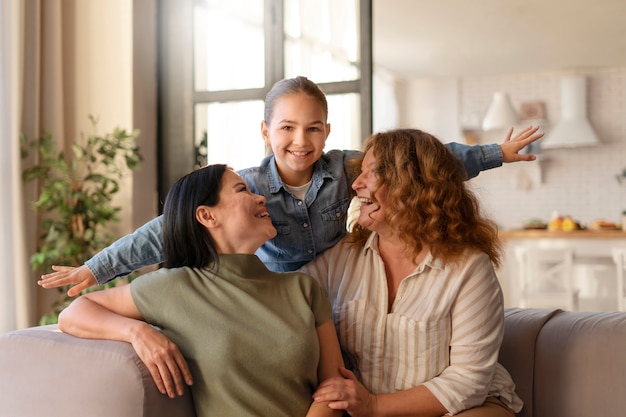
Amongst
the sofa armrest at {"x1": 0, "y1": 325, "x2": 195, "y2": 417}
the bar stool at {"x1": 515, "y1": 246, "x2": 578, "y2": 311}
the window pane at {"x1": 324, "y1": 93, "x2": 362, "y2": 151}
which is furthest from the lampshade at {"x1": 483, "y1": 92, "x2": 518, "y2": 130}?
the sofa armrest at {"x1": 0, "y1": 325, "x2": 195, "y2": 417}

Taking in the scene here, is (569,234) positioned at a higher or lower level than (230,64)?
lower

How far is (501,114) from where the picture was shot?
847cm

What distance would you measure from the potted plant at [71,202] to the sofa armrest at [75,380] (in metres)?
2.42

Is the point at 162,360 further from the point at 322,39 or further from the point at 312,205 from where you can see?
the point at 322,39

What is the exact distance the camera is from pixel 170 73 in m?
4.96

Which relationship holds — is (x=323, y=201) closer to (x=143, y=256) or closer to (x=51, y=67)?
(x=143, y=256)

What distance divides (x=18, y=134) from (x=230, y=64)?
141cm

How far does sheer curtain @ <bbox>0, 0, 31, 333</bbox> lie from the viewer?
4137 mm

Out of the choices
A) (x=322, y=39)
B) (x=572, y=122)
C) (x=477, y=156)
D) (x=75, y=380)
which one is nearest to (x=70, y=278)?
(x=75, y=380)

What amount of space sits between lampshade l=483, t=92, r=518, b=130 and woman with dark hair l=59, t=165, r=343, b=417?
278 inches

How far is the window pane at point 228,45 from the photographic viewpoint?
15.9 feet

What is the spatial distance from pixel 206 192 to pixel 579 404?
1.08 metres

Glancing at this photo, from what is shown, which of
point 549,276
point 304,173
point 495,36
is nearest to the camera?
point 304,173

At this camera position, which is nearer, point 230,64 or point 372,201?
point 372,201
